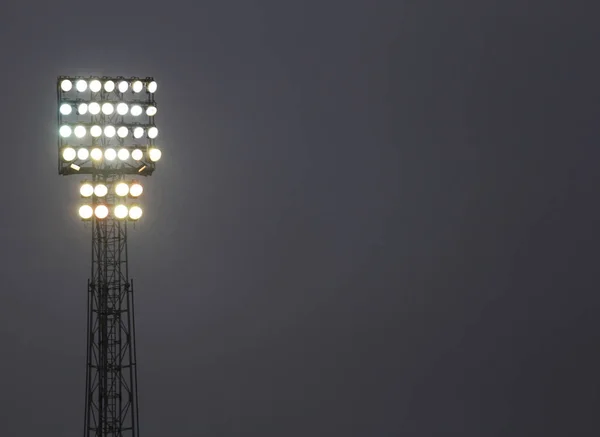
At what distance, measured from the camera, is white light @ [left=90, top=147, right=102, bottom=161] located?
13.0 metres

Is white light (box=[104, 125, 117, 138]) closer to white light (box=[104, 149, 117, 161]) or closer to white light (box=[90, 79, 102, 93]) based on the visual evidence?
white light (box=[104, 149, 117, 161])

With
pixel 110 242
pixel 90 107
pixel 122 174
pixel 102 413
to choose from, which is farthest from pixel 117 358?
pixel 90 107

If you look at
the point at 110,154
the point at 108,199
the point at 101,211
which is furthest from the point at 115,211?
the point at 110,154

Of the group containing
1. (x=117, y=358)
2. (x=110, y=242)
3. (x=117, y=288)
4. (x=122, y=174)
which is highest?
(x=122, y=174)

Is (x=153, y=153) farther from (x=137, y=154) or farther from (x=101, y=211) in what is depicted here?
(x=101, y=211)

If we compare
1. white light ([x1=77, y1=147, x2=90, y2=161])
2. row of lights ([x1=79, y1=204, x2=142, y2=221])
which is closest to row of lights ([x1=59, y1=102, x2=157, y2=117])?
white light ([x1=77, y1=147, x2=90, y2=161])

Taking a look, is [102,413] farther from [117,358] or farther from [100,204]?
[100,204]

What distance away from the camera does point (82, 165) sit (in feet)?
43.2

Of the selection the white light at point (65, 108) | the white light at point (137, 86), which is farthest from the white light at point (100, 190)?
the white light at point (137, 86)

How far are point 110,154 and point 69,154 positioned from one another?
2.22 ft

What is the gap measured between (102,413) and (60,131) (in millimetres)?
5074

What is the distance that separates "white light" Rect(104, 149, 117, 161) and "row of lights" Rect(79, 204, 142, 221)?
824 mm

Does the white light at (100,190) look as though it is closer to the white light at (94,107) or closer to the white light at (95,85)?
the white light at (94,107)

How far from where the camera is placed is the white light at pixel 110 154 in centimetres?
1304
